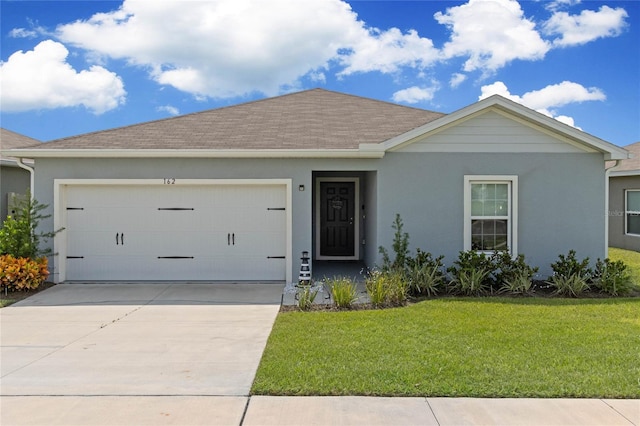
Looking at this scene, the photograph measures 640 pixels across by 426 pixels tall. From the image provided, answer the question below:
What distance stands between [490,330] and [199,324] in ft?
13.6

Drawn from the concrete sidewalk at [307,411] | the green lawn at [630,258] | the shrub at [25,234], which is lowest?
the concrete sidewalk at [307,411]

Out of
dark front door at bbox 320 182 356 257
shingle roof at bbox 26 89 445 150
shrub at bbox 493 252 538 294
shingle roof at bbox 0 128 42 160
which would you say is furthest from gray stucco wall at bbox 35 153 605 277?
shingle roof at bbox 0 128 42 160

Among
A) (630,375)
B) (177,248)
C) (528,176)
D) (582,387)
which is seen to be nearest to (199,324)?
(177,248)

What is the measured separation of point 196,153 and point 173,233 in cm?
188

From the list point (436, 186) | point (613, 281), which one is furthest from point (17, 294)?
point (613, 281)

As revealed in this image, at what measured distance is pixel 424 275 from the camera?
8742 millimetres

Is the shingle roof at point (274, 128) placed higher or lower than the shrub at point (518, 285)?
higher

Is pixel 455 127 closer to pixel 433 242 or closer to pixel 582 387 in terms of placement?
pixel 433 242

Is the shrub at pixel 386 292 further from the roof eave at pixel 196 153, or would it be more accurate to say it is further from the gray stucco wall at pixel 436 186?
the roof eave at pixel 196 153

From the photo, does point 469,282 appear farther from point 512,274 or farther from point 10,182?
point 10,182

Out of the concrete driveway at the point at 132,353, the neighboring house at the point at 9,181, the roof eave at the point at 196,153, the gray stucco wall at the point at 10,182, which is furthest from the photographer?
the gray stucco wall at the point at 10,182

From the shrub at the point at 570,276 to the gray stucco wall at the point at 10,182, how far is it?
13207 mm

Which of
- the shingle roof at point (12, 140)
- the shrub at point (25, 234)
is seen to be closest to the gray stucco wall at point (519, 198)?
the shrub at point (25, 234)

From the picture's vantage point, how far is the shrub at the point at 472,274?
880cm
